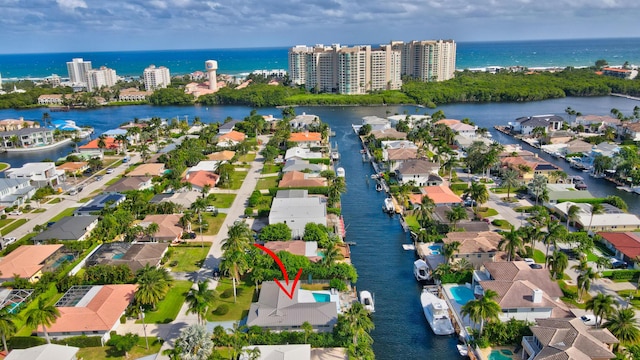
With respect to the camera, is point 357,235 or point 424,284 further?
point 357,235

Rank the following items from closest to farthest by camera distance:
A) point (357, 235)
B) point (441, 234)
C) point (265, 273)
→ 1. point (265, 273)
2. point (441, 234)
3. point (357, 235)

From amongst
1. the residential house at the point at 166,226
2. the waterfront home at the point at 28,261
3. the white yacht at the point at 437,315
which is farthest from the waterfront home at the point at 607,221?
the waterfront home at the point at 28,261

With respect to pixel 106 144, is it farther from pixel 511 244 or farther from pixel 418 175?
pixel 511 244

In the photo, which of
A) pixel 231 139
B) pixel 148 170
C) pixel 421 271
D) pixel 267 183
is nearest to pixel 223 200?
pixel 267 183

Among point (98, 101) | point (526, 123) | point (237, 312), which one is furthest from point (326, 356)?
point (98, 101)

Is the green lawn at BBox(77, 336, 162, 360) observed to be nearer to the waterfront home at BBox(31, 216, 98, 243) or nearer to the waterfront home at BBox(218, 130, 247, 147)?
the waterfront home at BBox(31, 216, 98, 243)

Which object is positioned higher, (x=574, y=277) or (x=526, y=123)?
(x=526, y=123)

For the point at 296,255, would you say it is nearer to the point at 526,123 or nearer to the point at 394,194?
the point at 394,194

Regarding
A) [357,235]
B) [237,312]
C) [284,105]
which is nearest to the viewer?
[237,312]

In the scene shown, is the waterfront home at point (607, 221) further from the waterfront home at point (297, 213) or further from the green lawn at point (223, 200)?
the green lawn at point (223, 200)

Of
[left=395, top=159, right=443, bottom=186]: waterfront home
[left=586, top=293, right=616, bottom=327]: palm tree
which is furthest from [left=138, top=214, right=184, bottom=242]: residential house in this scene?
[left=586, top=293, right=616, bottom=327]: palm tree
